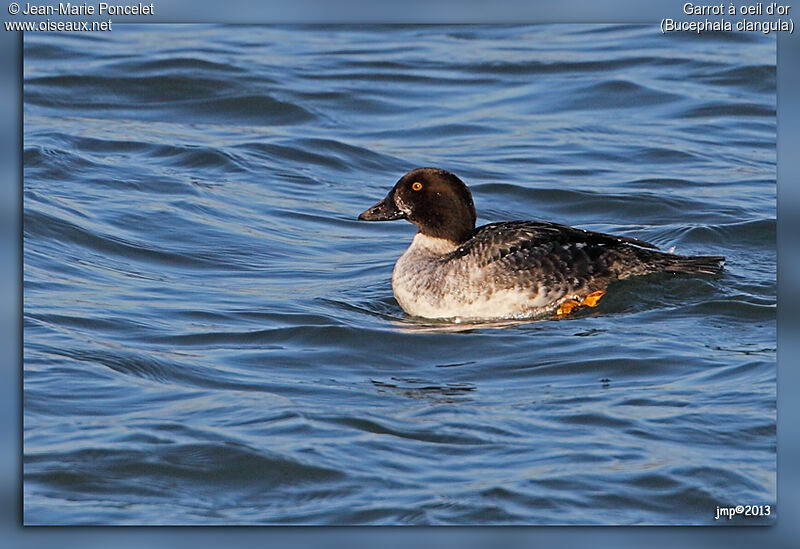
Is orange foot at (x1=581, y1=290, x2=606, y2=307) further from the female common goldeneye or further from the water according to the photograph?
the water

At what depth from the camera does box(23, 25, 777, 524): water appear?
6879 mm

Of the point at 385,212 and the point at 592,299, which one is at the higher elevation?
the point at 385,212

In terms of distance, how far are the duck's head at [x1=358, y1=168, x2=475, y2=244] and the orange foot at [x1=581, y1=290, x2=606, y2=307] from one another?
1.10 m

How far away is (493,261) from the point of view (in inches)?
395

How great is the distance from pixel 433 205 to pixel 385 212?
0.41 metres

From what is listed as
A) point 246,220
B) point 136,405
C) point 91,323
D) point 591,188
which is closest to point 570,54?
point 591,188

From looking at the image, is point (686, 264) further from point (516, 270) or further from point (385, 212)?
point (385, 212)

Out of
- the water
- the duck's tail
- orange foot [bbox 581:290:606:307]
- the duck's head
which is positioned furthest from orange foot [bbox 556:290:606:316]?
the duck's head

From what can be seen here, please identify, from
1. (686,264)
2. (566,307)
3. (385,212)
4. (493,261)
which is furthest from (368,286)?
(686,264)

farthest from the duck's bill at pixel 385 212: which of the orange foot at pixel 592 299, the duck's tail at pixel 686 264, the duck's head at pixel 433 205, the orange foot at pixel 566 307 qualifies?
the duck's tail at pixel 686 264

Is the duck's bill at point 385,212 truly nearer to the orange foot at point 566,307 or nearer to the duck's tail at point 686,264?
the orange foot at point 566,307

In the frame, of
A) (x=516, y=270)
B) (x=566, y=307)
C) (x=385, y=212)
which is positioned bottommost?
(x=566, y=307)

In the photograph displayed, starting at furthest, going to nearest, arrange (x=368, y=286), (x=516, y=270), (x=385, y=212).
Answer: (x=368, y=286) → (x=385, y=212) → (x=516, y=270)

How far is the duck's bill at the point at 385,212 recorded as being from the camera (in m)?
10.5
